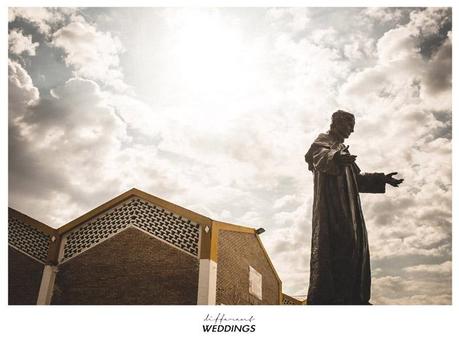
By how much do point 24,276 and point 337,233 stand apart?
28.6 feet

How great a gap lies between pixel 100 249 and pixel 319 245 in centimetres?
667

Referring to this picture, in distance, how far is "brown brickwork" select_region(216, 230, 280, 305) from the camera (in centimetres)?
1052

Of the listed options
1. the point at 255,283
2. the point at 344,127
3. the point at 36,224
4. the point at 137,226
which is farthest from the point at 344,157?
the point at 36,224

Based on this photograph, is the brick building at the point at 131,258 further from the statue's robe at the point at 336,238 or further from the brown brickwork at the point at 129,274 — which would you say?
the statue's robe at the point at 336,238

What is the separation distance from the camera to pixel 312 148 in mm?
7160

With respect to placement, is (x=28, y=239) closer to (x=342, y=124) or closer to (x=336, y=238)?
(x=336, y=238)

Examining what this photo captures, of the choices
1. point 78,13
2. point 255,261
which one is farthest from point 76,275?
point 78,13

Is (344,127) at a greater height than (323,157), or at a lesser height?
greater

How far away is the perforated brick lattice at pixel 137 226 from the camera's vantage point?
10.5 m

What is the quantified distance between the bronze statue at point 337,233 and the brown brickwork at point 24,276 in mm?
7765

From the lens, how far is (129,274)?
10.3 metres

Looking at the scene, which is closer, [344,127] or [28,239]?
[344,127]

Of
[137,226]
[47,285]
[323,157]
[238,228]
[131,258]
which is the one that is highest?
[238,228]

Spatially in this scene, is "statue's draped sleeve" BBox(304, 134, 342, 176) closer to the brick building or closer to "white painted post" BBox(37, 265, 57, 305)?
the brick building
